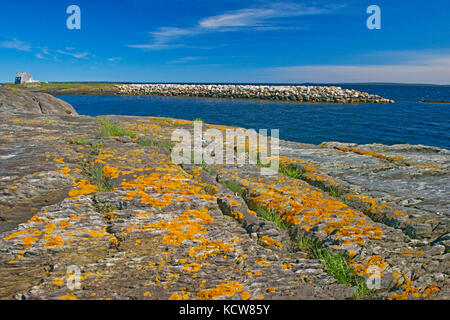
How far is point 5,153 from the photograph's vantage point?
606 cm

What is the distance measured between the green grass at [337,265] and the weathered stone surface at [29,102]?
13429 millimetres

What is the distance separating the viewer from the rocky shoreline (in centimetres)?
307

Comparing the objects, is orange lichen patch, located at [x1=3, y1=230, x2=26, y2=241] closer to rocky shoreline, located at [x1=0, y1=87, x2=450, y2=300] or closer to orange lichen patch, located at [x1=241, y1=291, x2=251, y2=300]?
rocky shoreline, located at [x1=0, y1=87, x2=450, y2=300]

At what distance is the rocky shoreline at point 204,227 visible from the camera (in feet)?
10.1

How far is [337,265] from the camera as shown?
3461 mm

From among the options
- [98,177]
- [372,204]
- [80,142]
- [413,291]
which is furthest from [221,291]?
[80,142]

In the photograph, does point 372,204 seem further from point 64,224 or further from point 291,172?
point 64,224

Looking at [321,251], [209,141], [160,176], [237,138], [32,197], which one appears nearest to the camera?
[321,251]

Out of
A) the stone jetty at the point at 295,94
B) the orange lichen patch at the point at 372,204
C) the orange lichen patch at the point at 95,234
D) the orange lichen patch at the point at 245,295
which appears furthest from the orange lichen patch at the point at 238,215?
the stone jetty at the point at 295,94

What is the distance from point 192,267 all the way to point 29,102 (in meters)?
15.7

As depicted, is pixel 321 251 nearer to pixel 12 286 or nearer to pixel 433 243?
pixel 433 243

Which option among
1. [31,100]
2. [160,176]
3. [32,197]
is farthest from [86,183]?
[31,100]

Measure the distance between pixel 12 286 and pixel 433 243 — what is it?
17.8 feet

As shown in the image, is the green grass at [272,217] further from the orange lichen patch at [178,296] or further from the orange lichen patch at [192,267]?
the orange lichen patch at [178,296]
